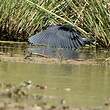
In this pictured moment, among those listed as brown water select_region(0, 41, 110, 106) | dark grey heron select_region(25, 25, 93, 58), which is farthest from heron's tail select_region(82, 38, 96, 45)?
brown water select_region(0, 41, 110, 106)

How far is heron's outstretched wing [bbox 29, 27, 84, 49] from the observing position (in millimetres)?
6797

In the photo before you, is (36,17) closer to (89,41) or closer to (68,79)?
(89,41)

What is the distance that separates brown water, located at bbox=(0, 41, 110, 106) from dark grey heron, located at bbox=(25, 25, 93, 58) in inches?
76.1

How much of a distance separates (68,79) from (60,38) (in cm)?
309

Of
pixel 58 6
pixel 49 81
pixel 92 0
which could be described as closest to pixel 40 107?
pixel 49 81

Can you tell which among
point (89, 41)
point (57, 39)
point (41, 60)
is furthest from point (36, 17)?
point (41, 60)

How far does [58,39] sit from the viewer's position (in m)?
6.80

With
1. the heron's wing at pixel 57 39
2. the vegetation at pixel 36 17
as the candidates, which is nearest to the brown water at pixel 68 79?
the heron's wing at pixel 57 39

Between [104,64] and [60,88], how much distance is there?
1.89 m

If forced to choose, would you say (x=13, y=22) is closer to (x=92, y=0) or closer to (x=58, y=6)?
(x=58, y=6)

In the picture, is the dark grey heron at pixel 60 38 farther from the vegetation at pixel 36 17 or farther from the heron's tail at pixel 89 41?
the vegetation at pixel 36 17

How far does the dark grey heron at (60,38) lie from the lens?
6.80 metres

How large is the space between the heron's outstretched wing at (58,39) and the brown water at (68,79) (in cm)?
193

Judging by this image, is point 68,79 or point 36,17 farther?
point 36,17
